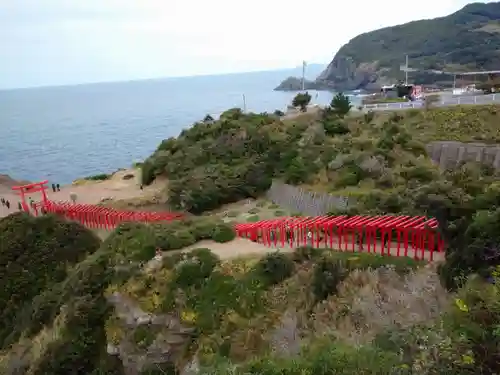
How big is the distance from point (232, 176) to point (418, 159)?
31.0 feet

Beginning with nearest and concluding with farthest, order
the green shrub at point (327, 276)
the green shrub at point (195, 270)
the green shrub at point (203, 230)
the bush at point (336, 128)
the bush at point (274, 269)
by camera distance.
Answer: the green shrub at point (327, 276) < the bush at point (274, 269) < the green shrub at point (195, 270) < the green shrub at point (203, 230) < the bush at point (336, 128)

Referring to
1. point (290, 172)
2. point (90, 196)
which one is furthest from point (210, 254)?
point (90, 196)

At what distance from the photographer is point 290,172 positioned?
87.6 ft

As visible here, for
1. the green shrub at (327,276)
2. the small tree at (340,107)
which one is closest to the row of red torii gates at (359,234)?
the green shrub at (327,276)

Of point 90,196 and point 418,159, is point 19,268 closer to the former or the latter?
point 90,196

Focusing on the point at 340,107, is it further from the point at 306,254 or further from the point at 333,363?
the point at 333,363

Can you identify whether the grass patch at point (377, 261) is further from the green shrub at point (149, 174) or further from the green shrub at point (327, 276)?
the green shrub at point (149, 174)

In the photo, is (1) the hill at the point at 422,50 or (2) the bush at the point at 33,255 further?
(1) the hill at the point at 422,50

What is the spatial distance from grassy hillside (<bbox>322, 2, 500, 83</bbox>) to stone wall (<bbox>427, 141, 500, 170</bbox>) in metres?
87.9

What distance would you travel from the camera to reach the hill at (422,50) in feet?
385

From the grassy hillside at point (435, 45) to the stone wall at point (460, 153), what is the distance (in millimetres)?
87856

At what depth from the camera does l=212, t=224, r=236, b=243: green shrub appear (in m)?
19.0

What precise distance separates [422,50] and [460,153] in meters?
134

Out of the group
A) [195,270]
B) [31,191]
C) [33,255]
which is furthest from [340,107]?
[31,191]
